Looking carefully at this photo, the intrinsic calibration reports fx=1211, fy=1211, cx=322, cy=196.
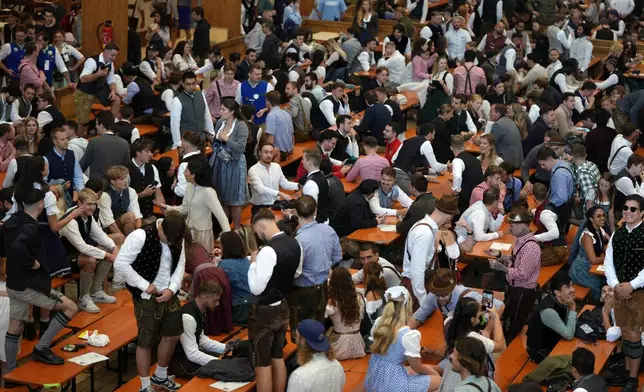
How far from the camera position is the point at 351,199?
1184cm

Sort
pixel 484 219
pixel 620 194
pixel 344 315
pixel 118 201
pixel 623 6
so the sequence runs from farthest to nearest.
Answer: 1. pixel 623 6
2. pixel 620 194
3. pixel 484 219
4. pixel 118 201
5. pixel 344 315

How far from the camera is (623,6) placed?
22.9m

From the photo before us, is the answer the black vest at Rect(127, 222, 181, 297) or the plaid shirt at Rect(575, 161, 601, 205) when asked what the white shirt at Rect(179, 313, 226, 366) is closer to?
the black vest at Rect(127, 222, 181, 297)

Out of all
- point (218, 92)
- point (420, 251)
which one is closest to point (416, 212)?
point (420, 251)

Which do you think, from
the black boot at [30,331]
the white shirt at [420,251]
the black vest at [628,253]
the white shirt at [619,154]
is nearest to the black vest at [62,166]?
the black boot at [30,331]

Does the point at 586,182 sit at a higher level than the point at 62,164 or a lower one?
lower

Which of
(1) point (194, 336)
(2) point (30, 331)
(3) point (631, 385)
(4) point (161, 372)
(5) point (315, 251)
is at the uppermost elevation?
(5) point (315, 251)

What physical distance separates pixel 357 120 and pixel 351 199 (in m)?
3.86

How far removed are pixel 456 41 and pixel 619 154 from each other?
20.3 feet

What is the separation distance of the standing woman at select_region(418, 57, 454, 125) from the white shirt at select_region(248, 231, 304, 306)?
805 centimetres

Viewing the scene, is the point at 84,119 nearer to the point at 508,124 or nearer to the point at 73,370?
the point at 508,124

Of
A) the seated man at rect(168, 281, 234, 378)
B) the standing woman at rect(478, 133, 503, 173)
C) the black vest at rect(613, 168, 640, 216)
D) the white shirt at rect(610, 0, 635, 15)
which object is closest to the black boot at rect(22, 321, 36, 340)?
the seated man at rect(168, 281, 234, 378)

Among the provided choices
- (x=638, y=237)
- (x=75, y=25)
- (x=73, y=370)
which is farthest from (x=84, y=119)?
(x=638, y=237)

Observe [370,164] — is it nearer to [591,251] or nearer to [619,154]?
[591,251]
